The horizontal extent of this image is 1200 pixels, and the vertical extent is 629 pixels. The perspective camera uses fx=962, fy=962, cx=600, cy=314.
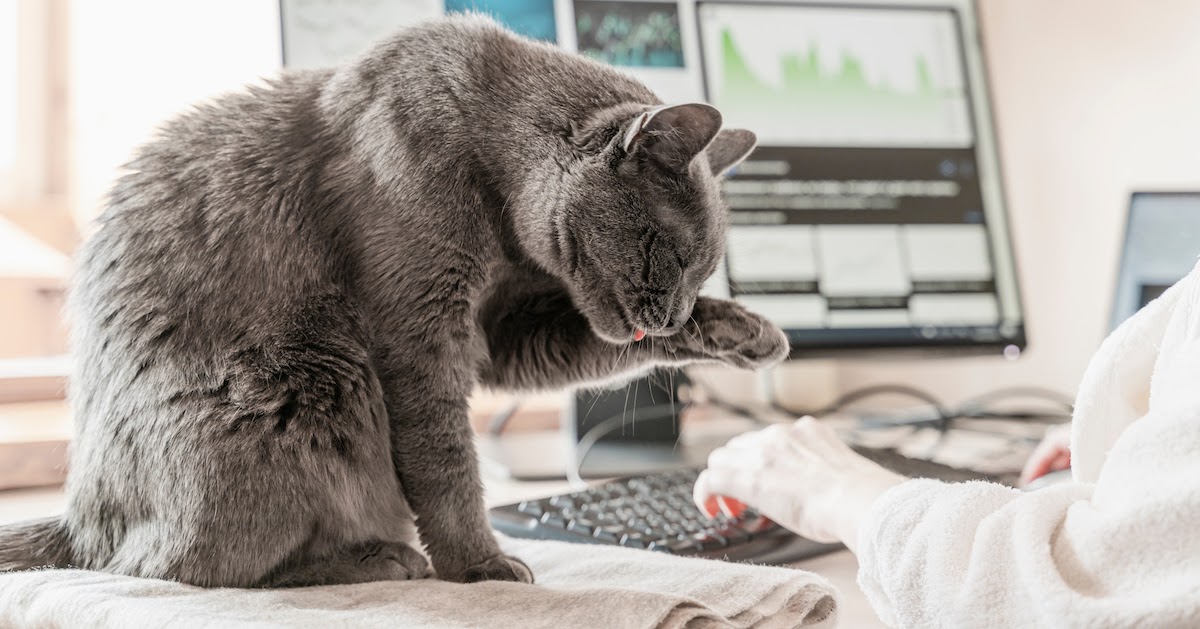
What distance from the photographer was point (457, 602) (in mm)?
673

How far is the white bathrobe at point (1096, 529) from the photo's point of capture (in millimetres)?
471

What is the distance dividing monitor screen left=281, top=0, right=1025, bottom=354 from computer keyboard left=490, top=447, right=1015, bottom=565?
1.59ft

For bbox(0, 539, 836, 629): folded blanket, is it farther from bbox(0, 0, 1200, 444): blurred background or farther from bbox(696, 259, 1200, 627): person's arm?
bbox(0, 0, 1200, 444): blurred background

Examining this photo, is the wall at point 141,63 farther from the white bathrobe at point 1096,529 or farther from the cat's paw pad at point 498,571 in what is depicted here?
the white bathrobe at point 1096,529

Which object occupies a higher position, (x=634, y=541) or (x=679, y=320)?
(x=679, y=320)

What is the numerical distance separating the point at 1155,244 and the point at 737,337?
96cm

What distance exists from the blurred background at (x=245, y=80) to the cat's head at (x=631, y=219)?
0.69 m

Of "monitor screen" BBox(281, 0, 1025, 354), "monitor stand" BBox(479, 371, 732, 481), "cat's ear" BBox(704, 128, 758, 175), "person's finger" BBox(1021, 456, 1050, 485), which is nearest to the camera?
"cat's ear" BBox(704, 128, 758, 175)

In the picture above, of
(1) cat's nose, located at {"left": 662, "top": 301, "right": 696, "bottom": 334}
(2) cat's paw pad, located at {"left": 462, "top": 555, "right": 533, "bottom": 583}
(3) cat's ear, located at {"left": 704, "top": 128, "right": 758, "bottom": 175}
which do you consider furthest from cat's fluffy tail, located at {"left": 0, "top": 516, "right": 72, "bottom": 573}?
(3) cat's ear, located at {"left": 704, "top": 128, "right": 758, "bottom": 175}

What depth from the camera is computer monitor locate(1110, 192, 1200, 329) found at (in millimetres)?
1486

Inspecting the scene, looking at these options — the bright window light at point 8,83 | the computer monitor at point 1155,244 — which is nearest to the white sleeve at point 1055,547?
the computer monitor at point 1155,244

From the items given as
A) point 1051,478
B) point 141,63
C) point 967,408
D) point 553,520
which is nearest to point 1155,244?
point 967,408

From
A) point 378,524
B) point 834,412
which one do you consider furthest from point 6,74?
point 834,412

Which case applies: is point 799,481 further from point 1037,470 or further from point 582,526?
point 1037,470
